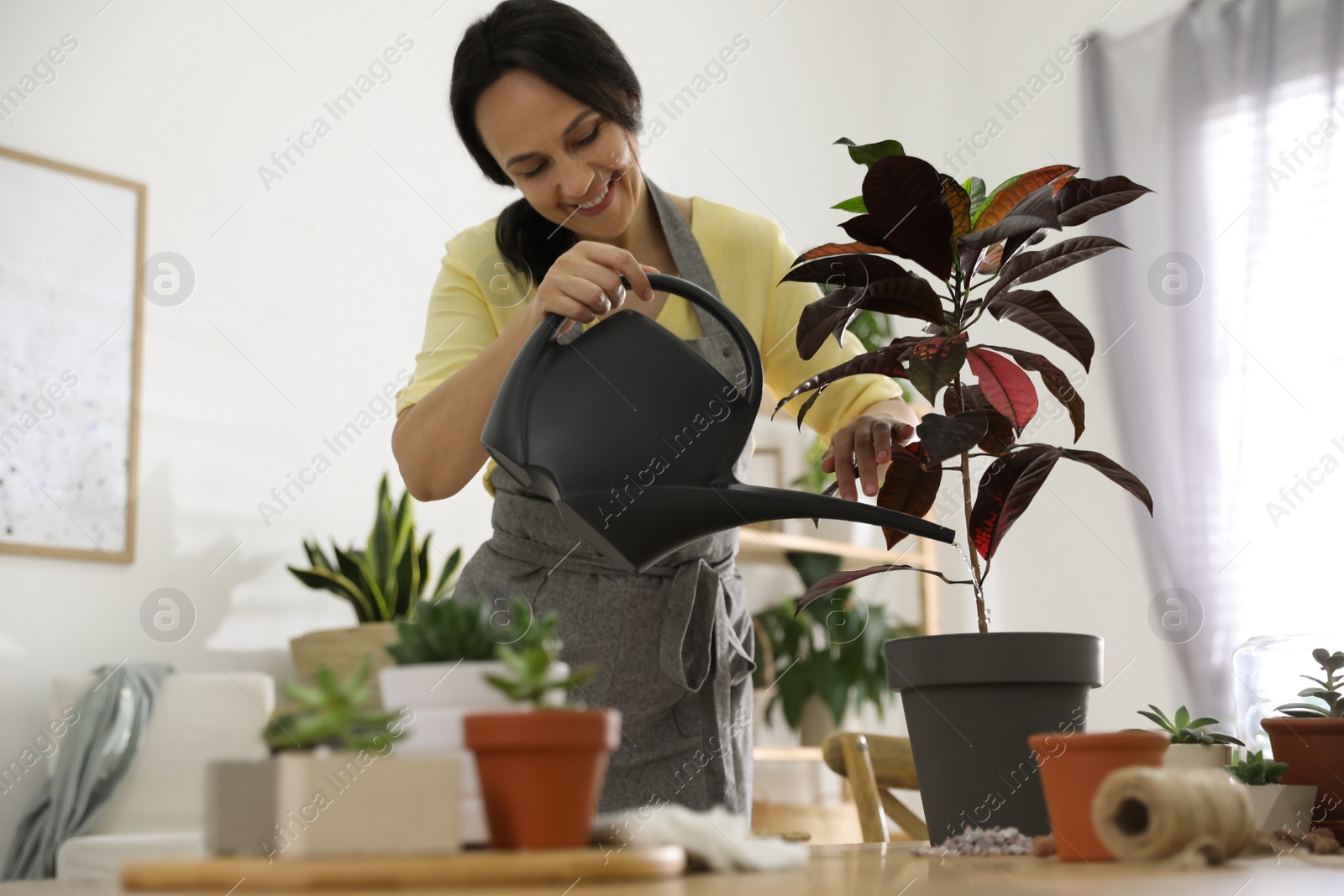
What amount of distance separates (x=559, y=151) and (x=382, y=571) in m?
1.58

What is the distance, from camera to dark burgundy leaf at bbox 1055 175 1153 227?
0.88 m

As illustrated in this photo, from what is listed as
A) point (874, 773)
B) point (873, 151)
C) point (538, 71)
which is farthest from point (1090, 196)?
point (874, 773)

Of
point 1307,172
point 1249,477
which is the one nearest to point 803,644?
point 1249,477

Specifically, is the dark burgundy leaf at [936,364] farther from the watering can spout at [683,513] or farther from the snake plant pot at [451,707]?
→ the snake plant pot at [451,707]

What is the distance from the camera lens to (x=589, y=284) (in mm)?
655

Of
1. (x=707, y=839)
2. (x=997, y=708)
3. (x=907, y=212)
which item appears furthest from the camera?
(x=907, y=212)

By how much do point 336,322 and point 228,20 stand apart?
0.76m

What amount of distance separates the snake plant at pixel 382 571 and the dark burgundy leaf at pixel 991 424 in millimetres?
1708

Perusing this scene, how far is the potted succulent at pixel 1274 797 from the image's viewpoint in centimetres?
77

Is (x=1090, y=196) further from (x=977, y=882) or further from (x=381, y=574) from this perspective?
(x=381, y=574)

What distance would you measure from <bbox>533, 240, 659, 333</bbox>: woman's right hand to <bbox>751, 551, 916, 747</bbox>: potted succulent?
2335mm

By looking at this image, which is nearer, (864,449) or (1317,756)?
(1317,756)

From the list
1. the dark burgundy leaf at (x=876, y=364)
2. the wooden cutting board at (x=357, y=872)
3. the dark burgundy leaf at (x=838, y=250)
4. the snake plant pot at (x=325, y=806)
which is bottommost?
the wooden cutting board at (x=357, y=872)

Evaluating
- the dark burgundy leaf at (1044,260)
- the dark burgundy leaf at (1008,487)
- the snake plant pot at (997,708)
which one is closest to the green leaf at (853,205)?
the dark burgundy leaf at (1044,260)
